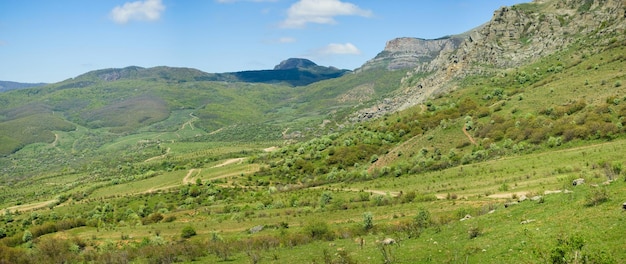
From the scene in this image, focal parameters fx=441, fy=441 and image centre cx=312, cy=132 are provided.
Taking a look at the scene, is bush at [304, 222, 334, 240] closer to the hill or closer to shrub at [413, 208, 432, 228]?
the hill

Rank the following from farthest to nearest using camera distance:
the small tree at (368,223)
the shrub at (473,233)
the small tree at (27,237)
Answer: the small tree at (27,237) < the small tree at (368,223) < the shrub at (473,233)

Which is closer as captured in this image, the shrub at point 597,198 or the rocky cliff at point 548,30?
the shrub at point 597,198

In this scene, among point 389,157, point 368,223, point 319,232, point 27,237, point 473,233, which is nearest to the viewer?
point 473,233

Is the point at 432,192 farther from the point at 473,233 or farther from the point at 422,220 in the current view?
the point at 473,233

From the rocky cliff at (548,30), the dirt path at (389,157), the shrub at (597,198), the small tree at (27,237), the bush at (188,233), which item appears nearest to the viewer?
the shrub at (597,198)

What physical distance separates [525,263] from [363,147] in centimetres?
10715

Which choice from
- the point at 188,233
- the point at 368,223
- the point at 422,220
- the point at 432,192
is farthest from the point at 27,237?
the point at 422,220

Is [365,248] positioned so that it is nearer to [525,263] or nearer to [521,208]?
[521,208]

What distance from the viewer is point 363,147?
129 metres

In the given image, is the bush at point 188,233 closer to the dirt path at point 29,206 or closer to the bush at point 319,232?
the bush at point 319,232

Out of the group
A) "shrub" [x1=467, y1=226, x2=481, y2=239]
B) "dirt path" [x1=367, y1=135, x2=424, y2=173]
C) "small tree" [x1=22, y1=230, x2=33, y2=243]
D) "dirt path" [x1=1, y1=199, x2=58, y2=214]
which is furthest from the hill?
"small tree" [x1=22, y1=230, x2=33, y2=243]

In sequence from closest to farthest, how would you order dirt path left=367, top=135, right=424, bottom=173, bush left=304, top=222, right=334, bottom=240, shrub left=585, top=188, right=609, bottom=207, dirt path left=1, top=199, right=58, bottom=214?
shrub left=585, top=188, right=609, bottom=207, bush left=304, top=222, right=334, bottom=240, dirt path left=367, top=135, right=424, bottom=173, dirt path left=1, top=199, right=58, bottom=214

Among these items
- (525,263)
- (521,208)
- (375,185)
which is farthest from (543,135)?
(525,263)

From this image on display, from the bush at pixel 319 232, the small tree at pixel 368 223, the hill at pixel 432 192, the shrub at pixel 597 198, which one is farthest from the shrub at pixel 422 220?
the shrub at pixel 597 198
